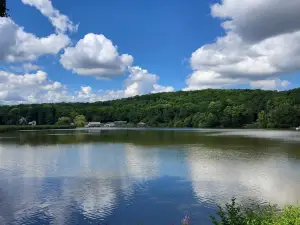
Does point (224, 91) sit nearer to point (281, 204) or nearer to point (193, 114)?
point (193, 114)

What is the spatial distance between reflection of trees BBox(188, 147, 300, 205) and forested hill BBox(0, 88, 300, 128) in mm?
84517

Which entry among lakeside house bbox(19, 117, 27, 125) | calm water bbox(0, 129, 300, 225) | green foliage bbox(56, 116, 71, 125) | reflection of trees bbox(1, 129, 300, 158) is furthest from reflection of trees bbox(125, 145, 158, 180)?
lakeside house bbox(19, 117, 27, 125)

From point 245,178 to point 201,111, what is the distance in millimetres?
123641

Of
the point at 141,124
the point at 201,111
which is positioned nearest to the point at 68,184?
the point at 201,111

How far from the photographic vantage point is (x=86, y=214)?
11.8m

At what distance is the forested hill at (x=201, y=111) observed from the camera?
108 metres

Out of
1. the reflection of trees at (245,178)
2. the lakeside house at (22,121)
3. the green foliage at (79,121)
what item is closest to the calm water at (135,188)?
the reflection of trees at (245,178)

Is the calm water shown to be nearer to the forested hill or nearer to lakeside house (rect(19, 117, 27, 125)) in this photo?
the forested hill

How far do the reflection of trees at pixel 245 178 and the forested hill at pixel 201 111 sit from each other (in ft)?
277

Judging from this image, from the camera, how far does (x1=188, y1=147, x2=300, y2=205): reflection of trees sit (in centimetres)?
1416

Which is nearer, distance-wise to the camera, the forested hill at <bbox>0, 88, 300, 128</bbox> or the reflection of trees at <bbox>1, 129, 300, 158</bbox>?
the reflection of trees at <bbox>1, 129, 300, 158</bbox>

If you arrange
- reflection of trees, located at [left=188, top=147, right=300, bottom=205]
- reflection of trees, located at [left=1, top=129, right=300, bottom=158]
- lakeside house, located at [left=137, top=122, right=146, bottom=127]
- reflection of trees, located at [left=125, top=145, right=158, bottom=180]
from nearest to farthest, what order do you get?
reflection of trees, located at [left=188, top=147, right=300, bottom=205] < reflection of trees, located at [left=125, top=145, right=158, bottom=180] < reflection of trees, located at [left=1, top=129, right=300, bottom=158] < lakeside house, located at [left=137, top=122, right=146, bottom=127]

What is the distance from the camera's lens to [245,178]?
58.5ft

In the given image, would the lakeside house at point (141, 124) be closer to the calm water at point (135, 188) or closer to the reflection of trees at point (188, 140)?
the reflection of trees at point (188, 140)
